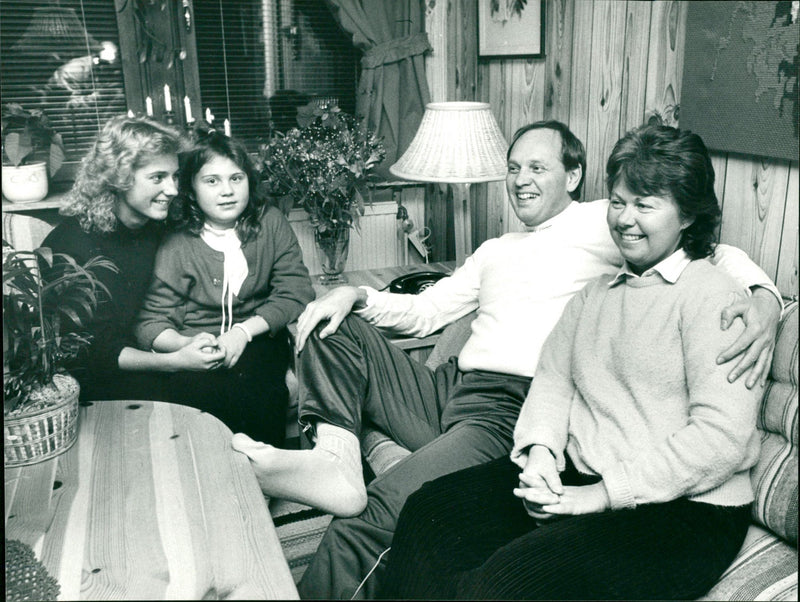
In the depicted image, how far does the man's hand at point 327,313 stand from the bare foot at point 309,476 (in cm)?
26

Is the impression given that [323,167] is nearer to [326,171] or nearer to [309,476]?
[326,171]

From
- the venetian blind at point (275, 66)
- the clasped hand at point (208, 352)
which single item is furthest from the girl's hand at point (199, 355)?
the venetian blind at point (275, 66)

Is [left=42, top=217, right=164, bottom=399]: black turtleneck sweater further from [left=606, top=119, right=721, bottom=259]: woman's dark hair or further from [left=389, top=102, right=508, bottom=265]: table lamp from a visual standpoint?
[left=606, top=119, right=721, bottom=259]: woman's dark hair

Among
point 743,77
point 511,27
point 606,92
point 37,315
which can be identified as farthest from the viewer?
point 511,27

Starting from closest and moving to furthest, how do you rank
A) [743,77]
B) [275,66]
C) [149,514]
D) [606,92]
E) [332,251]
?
[149,514] → [743,77] → [606,92] → [332,251] → [275,66]

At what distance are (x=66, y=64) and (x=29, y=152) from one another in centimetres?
21

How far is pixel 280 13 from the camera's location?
202 cm

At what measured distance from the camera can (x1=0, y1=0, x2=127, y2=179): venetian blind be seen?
49.0 inches

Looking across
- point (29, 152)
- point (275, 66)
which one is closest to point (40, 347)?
point (29, 152)

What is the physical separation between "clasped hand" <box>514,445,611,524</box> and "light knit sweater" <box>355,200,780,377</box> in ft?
1.20

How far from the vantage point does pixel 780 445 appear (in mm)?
1026

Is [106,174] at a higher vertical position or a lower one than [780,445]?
higher

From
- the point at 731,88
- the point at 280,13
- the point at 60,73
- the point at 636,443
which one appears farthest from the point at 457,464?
the point at 280,13

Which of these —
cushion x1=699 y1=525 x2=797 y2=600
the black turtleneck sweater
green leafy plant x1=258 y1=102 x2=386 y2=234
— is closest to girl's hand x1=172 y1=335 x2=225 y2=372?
the black turtleneck sweater
